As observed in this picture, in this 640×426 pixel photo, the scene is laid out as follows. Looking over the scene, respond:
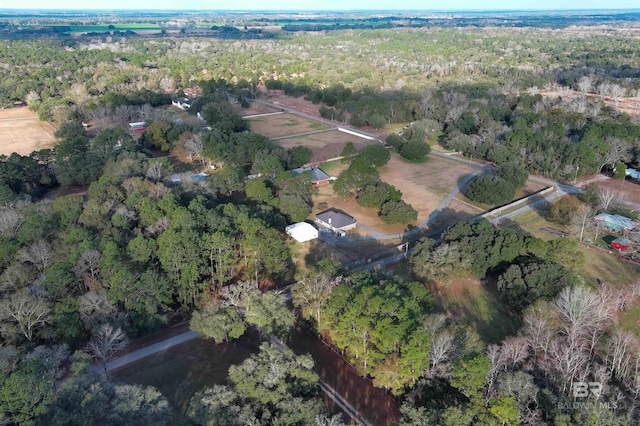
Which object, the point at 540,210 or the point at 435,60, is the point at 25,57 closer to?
the point at 435,60

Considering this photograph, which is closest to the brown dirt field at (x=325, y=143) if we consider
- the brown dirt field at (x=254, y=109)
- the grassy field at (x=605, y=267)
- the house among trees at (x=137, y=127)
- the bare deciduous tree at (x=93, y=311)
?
the brown dirt field at (x=254, y=109)

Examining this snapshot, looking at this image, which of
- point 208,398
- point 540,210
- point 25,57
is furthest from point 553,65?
point 25,57

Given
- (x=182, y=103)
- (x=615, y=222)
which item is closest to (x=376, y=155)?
(x=615, y=222)

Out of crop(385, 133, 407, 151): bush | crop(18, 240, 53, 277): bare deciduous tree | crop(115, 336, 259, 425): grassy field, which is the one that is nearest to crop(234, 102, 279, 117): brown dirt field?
crop(385, 133, 407, 151): bush

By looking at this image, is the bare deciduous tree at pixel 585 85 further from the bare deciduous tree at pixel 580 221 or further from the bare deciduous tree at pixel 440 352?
the bare deciduous tree at pixel 440 352

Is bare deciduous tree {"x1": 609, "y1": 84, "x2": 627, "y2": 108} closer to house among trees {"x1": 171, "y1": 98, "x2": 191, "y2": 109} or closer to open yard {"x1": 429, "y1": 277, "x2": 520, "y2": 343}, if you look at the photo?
open yard {"x1": 429, "y1": 277, "x2": 520, "y2": 343}

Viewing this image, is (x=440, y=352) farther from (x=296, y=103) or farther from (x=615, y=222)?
(x=296, y=103)

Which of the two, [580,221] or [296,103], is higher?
[580,221]
